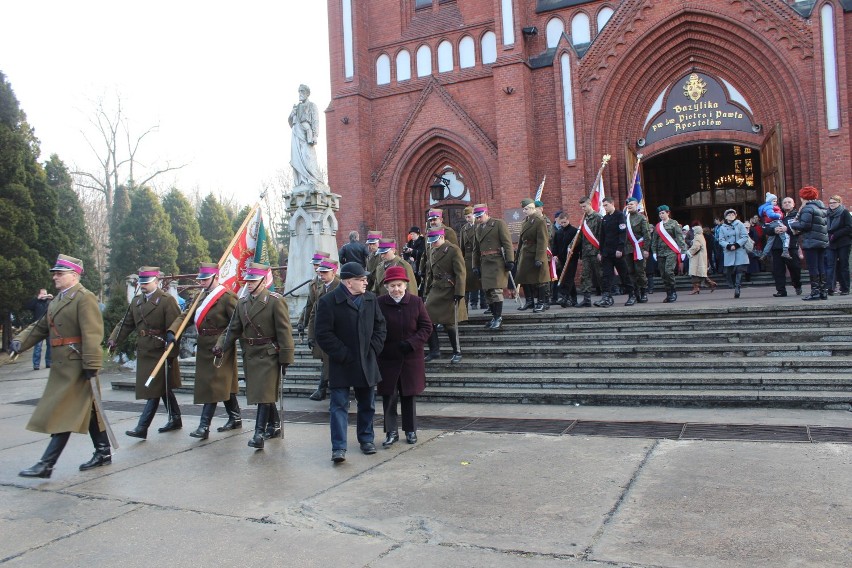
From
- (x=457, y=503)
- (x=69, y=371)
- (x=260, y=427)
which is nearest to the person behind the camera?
(x=457, y=503)

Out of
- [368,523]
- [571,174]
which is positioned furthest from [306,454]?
[571,174]

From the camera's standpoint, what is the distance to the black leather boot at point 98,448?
6164mm

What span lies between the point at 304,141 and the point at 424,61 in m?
7.32

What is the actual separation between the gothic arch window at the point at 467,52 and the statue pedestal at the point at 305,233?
24.9 ft

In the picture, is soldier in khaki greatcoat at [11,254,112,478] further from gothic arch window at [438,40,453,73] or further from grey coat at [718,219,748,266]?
gothic arch window at [438,40,453,73]

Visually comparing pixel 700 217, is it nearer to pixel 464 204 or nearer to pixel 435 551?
pixel 464 204

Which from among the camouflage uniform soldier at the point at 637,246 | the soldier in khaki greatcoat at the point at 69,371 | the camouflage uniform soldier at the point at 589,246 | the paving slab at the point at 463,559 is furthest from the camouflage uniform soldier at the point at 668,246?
the soldier in khaki greatcoat at the point at 69,371

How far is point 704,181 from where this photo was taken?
67.7 feet

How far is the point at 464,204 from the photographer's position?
20719mm

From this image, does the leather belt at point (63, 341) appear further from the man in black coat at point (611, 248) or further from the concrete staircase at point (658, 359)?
the man in black coat at point (611, 248)

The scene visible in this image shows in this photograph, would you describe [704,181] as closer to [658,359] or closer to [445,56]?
[445,56]

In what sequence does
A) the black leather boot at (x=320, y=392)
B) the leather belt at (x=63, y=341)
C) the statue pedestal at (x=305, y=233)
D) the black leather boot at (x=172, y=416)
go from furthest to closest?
the statue pedestal at (x=305, y=233), the black leather boot at (x=320, y=392), the black leather boot at (x=172, y=416), the leather belt at (x=63, y=341)

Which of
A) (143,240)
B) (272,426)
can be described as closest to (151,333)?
(272,426)

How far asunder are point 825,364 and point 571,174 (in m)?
11.2
